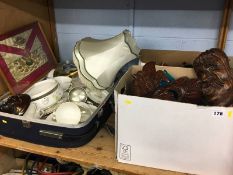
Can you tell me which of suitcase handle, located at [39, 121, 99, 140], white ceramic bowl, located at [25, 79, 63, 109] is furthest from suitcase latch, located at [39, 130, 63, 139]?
white ceramic bowl, located at [25, 79, 63, 109]

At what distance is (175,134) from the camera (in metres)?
0.72

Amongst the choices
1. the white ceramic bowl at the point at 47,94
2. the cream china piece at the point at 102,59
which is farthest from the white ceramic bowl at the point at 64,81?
the cream china piece at the point at 102,59

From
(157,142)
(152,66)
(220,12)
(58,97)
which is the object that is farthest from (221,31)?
(58,97)

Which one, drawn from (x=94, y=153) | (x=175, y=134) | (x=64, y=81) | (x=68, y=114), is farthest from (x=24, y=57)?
(x=175, y=134)

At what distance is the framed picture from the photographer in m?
1.09

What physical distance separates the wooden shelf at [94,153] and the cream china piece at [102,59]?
0.75 feet

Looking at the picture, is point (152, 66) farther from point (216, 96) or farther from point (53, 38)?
point (53, 38)

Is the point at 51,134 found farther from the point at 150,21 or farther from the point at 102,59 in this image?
the point at 150,21

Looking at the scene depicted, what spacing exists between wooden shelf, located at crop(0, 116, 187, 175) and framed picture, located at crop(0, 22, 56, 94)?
0.28 meters

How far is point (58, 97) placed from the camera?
1.06 metres

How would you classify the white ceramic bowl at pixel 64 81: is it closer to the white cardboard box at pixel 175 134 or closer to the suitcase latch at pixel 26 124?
the suitcase latch at pixel 26 124

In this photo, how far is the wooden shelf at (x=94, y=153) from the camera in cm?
82

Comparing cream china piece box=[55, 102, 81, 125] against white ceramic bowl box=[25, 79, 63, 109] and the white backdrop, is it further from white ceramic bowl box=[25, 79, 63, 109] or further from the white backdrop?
the white backdrop

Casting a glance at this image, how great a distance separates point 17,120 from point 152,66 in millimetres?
539
